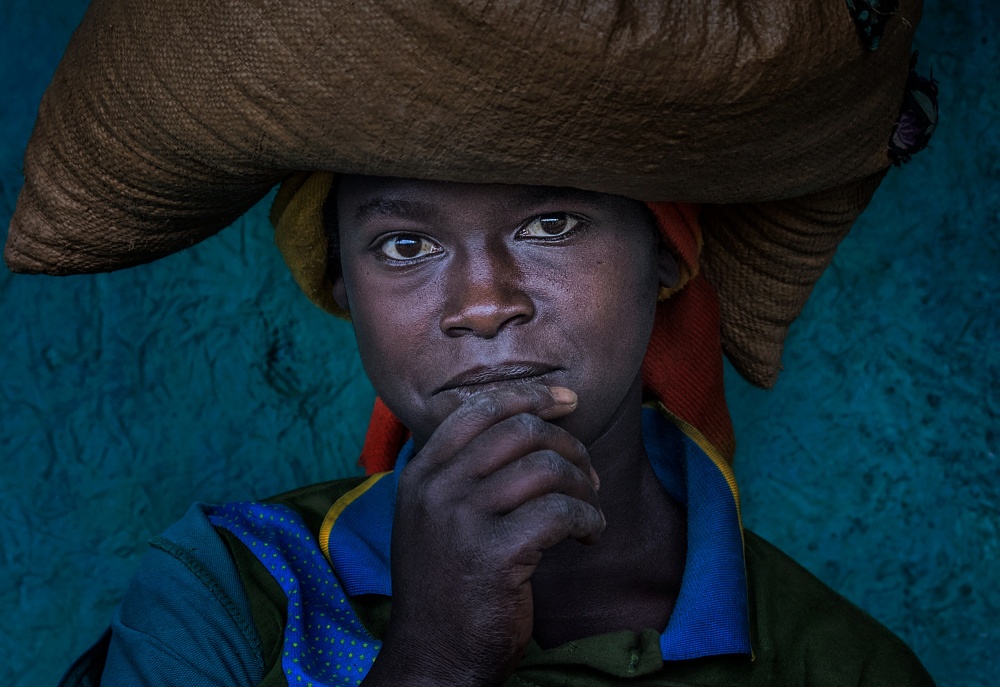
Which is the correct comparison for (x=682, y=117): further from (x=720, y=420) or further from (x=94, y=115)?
(x=720, y=420)

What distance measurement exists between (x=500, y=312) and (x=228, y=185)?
44cm

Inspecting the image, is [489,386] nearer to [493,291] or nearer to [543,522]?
[493,291]

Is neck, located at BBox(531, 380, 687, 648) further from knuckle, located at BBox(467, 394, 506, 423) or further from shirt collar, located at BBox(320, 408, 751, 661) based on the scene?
knuckle, located at BBox(467, 394, 506, 423)

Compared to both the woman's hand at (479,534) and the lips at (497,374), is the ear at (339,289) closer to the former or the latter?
the lips at (497,374)

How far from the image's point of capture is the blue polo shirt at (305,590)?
152 centimetres

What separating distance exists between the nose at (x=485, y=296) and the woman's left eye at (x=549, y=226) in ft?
0.17

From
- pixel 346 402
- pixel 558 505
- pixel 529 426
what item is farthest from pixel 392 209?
pixel 346 402

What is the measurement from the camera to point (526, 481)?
1196 mm

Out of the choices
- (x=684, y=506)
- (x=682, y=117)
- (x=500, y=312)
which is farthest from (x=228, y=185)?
(x=684, y=506)

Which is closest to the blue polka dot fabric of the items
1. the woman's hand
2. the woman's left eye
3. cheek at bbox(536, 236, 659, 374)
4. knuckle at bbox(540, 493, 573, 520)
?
the woman's hand

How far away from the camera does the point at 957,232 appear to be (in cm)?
234

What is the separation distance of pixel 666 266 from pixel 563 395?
405 millimetres

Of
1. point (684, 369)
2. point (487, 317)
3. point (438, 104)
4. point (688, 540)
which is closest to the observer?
point (438, 104)

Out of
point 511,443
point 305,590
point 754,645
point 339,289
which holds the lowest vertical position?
point 754,645
